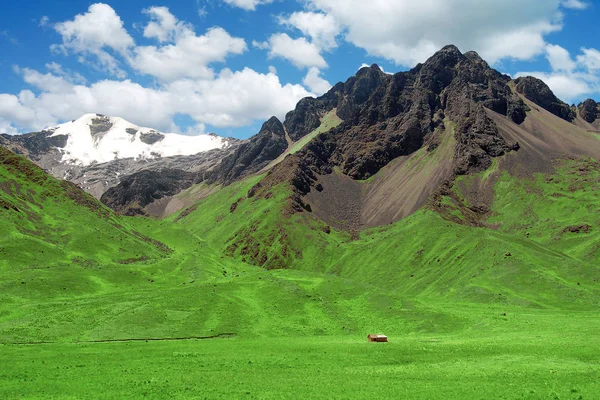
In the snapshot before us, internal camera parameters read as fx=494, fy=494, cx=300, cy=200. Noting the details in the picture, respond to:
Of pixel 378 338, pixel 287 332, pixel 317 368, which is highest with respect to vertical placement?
pixel 317 368


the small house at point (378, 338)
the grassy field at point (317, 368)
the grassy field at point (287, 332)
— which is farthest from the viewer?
the small house at point (378, 338)

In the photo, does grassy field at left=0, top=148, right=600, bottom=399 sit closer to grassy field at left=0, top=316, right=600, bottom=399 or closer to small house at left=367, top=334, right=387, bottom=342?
grassy field at left=0, top=316, right=600, bottom=399

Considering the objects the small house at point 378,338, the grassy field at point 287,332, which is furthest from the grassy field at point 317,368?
the small house at point 378,338

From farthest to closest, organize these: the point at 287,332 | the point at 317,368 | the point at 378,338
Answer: the point at 287,332
the point at 378,338
the point at 317,368

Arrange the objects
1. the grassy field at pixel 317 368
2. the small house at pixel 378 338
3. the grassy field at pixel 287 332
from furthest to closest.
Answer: the small house at pixel 378 338, the grassy field at pixel 287 332, the grassy field at pixel 317 368

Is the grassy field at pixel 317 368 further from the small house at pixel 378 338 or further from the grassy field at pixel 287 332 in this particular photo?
the small house at pixel 378 338

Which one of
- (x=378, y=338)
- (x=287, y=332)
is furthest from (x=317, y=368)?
(x=287, y=332)

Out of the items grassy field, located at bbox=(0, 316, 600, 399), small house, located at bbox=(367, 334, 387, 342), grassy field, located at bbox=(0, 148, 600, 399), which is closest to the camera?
grassy field, located at bbox=(0, 316, 600, 399)

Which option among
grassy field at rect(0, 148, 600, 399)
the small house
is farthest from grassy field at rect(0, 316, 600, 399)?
the small house

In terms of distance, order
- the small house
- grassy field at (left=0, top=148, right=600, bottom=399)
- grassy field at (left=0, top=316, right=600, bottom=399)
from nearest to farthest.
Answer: grassy field at (left=0, top=316, right=600, bottom=399) < grassy field at (left=0, top=148, right=600, bottom=399) < the small house

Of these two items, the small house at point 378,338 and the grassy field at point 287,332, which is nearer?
the grassy field at point 287,332

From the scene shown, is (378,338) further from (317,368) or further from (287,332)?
(287,332)

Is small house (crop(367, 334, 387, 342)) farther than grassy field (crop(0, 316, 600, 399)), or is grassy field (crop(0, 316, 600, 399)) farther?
small house (crop(367, 334, 387, 342))

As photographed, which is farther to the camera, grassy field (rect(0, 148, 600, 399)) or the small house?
the small house
